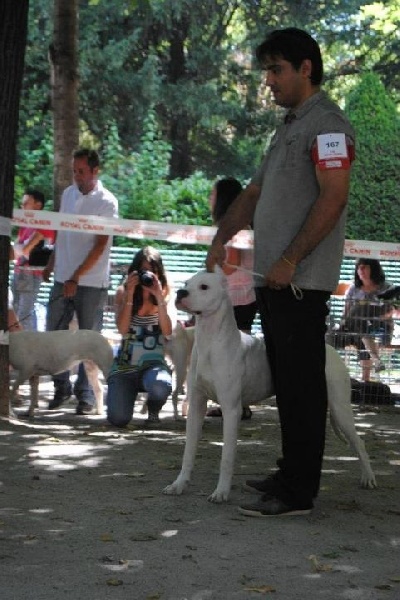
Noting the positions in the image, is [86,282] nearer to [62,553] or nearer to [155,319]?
[155,319]

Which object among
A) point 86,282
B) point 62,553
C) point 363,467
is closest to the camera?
point 62,553

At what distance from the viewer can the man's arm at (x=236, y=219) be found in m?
6.59

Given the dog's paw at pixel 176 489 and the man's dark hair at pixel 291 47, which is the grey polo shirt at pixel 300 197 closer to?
the man's dark hair at pixel 291 47

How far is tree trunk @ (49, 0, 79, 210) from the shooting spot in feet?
52.8

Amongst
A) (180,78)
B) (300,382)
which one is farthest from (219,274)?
(180,78)

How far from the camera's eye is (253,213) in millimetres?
6750

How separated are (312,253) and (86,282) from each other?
16.7ft

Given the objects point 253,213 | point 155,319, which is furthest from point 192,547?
point 155,319

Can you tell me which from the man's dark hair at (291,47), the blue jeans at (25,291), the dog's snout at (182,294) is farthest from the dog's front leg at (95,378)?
the man's dark hair at (291,47)

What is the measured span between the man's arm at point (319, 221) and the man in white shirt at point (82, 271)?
200 inches

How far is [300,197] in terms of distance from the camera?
6.15 meters

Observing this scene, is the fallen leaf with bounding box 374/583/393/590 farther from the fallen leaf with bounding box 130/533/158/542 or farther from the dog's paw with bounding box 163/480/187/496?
the dog's paw with bounding box 163/480/187/496

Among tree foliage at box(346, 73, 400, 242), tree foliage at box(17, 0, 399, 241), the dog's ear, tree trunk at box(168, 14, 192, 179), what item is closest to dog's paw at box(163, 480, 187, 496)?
the dog's ear

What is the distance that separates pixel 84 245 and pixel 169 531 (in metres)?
5.61
